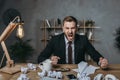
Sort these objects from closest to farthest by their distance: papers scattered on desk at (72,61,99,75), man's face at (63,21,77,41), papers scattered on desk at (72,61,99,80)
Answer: papers scattered on desk at (72,61,99,80), papers scattered on desk at (72,61,99,75), man's face at (63,21,77,41)

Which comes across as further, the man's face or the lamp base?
the man's face

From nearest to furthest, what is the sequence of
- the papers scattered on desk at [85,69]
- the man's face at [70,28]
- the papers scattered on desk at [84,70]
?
the papers scattered on desk at [84,70]
the papers scattered on desk at [85,69]
the man's face at [70,28]

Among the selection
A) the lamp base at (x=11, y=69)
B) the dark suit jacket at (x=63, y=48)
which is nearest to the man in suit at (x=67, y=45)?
the dark suit jacket at (x=63, y=48)

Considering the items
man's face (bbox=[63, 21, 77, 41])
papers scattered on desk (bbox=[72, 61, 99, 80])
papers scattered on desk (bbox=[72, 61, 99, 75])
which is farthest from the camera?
man's face (bbox=[63, 21, 77, 41])

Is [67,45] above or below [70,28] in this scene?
below

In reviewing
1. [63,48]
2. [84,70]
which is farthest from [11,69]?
[63,48]

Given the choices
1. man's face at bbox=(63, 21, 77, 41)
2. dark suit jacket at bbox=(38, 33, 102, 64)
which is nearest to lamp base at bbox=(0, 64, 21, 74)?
dark suit jacket at bbox=(38, 33, 102, 64)

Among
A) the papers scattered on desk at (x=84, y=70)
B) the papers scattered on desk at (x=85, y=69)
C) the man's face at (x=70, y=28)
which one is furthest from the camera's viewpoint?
the man's face at (x=70, y=28)

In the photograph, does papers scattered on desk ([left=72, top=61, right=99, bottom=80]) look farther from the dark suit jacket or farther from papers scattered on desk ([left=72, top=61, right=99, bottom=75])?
the dark suit jacket

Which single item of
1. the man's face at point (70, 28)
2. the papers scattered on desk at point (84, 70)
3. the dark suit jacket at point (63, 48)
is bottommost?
the papers scattered on desk at point (84, 70)

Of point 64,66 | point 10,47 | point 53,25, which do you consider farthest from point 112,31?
point 64,66

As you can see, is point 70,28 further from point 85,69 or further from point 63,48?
point 85,69

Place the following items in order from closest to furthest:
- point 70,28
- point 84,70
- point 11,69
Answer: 1. point 84,70
2. point 11,69
3. point 70,28

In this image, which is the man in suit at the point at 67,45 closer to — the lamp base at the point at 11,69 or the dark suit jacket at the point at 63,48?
the dark suit jacket at the point at 63,48
